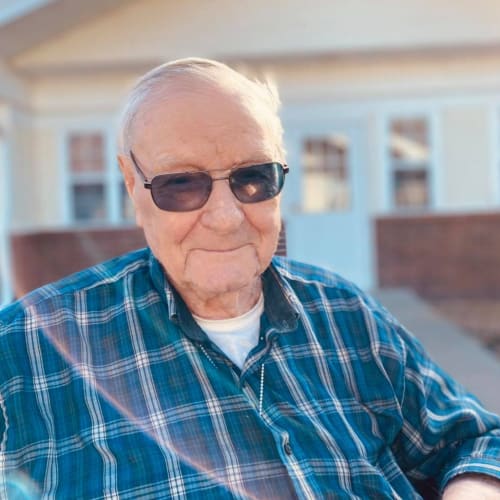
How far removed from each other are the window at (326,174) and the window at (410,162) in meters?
0.60

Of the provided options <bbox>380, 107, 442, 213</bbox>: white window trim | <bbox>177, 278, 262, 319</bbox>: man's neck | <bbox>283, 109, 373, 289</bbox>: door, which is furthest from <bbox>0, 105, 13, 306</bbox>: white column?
<bbox>177, 278, 262, 319</bbox>: man's neck

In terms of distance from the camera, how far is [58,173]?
28.8 feet

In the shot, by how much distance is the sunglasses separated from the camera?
1.56 m

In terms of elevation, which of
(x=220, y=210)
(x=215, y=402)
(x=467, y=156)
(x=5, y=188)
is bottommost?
(x=215, y=402)

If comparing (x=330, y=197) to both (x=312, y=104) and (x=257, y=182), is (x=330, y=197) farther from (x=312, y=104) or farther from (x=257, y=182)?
(x=257, y=182)

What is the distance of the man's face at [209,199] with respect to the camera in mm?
1555

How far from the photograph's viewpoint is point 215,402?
5.07ft

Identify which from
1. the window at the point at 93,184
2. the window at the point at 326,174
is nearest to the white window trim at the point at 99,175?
the window at the point at 93,184

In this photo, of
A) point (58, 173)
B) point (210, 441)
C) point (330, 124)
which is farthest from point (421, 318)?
point (58, 173)

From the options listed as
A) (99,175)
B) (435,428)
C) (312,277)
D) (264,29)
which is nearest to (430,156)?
(264,29)

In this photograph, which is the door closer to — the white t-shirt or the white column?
the white column

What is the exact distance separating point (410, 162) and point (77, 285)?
24.3ft

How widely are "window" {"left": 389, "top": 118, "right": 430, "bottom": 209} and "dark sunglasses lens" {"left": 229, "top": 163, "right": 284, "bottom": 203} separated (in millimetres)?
7196

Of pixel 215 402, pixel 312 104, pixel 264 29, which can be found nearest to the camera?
pixel 215 402
